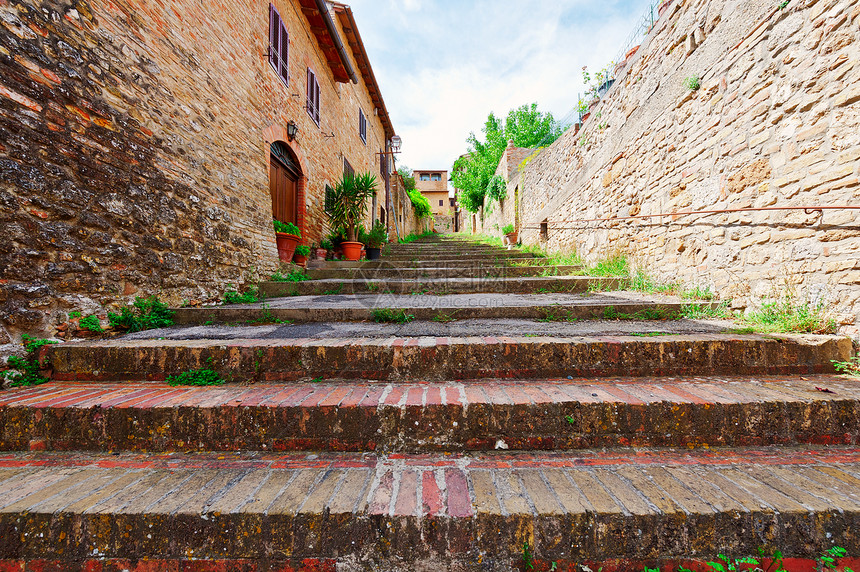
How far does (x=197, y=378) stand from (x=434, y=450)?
1513 millimetres

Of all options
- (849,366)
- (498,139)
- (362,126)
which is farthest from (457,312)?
(498,139)

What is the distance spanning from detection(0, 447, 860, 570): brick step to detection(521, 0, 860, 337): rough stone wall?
71.0 inches

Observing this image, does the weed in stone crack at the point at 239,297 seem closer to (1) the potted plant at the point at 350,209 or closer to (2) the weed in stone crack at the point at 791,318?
(1) the potted plant at the point at 350,209

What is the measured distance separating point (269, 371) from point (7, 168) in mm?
2096

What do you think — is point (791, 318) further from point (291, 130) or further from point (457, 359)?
point (291, 130)

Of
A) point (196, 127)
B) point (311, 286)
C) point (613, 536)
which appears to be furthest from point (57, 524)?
point (196, 127)

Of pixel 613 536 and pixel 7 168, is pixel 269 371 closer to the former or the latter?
pixel 613 536

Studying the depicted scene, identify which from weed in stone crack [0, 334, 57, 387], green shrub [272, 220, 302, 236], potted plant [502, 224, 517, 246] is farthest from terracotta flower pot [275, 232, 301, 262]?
potted plant [502, 224, 517, 246]

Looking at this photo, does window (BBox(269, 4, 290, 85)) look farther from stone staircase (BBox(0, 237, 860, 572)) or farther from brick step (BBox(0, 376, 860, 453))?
brick step (BBox(0, 376, 860, 453))

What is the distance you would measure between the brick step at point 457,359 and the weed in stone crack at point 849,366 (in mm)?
25

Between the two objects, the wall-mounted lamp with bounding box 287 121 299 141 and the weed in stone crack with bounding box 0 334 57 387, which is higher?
the wall-mounted lamp with bounding box 287 121 299 141

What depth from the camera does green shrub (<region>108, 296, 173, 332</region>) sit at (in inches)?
101

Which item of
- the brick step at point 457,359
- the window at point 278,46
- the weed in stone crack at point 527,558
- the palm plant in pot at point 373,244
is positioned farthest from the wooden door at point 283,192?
the weed in stone crack at point 527,558

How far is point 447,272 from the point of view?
16.5 feet
